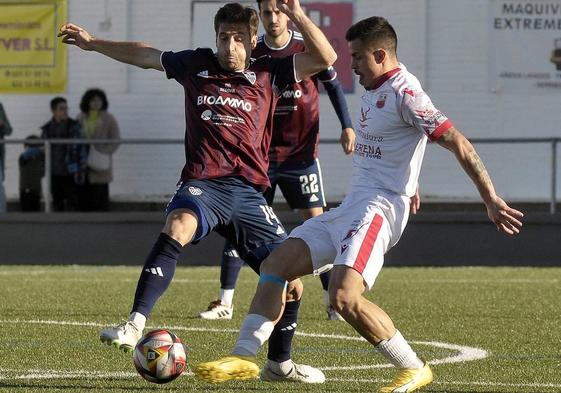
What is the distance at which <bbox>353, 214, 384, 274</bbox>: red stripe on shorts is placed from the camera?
6590mm

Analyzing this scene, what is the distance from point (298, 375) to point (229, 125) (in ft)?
5.06

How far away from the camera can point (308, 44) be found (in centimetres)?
746

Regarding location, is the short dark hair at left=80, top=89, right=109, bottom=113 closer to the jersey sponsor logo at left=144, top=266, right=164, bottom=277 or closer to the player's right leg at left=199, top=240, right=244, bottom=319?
the player's right leg at left=199, top=240, right=244, bottom=319

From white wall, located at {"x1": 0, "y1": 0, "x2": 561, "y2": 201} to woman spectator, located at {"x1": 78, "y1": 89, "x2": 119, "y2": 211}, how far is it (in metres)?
0.41

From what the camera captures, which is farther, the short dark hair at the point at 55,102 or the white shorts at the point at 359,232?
the short dark hair at the point at 55,102

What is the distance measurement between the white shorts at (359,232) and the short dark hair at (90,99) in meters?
12.1

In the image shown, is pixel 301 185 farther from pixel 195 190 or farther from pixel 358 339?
pixel 195 190

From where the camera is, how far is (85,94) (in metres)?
19.0

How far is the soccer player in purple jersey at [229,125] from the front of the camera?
732 centimetres

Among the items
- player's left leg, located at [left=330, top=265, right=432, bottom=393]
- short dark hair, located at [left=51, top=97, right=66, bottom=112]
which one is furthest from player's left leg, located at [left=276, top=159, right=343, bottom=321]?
short dark hair, located at [left=51, top=97, right=66, bottom=112]

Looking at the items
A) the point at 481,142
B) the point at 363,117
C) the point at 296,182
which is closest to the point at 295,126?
the point at 296,182

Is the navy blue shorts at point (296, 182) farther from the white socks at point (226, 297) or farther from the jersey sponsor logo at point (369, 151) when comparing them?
the jersey sponsor logo at point (369, 151)

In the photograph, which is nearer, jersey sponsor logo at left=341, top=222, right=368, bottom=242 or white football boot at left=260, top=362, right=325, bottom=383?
jersey sponsor logo at left=341, top=222, right=368, bottom=242

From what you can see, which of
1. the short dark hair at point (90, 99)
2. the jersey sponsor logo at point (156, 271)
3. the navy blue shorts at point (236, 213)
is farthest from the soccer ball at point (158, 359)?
the short dark hair at point (90, 99)
